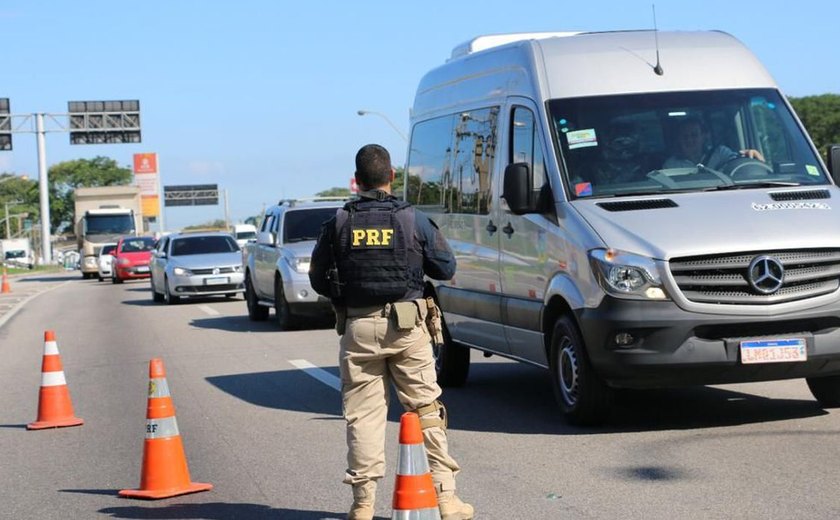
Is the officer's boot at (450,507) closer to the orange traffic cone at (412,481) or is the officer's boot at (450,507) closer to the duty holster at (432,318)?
the orange traffic cone at (412,481)

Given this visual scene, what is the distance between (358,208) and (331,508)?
1.70 metres

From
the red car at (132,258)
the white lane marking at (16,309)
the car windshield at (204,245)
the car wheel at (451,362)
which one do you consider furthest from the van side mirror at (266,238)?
the red car at (132,258)

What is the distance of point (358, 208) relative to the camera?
6.43 meters

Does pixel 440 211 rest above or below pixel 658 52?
below

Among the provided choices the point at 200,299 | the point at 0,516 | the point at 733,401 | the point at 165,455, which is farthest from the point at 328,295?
the point at 200,299

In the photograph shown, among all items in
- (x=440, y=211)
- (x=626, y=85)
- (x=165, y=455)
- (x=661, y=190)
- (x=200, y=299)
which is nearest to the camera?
(x=165, y=455)

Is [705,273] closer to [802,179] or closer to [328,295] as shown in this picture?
[802,179]

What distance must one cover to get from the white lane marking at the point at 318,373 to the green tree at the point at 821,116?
83.2 m

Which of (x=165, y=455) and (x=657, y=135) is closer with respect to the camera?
(x=165, y=455)

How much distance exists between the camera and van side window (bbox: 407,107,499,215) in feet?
35.9

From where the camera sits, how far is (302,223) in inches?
832

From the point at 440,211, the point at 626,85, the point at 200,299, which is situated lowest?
the point at 200,299

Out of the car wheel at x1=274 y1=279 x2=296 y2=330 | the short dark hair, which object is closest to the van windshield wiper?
the short dark hair

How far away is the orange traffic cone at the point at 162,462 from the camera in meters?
7.79
